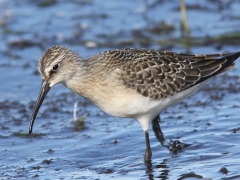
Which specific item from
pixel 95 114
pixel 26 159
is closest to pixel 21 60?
pixel 95 114

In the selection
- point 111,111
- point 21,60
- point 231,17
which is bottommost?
point 111,111

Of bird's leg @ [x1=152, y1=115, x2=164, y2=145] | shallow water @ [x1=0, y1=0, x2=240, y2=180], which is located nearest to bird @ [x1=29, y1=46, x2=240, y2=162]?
bird's leg @ [x1=152, y1=115, x2=164, y2=145]

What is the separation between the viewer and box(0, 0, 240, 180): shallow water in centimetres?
970

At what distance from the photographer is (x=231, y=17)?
1666 centimetres

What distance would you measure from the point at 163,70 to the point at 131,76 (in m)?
0.63

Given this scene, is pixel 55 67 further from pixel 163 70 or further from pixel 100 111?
pixel 100 111

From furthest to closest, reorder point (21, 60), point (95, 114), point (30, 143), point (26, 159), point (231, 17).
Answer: point (231, 17) → point (21, 60) → point (95, 114) → point (30, 143) → point (26, 159)

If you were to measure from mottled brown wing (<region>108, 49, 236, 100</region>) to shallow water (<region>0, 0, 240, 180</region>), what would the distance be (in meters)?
1.09

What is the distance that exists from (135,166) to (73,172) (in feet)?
3.27

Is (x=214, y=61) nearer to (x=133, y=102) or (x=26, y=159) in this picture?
(x=133, y=102)

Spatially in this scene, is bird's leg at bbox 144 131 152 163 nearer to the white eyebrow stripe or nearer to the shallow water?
the shallow water

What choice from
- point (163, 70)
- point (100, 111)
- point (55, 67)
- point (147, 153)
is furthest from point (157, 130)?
point (55, 67)

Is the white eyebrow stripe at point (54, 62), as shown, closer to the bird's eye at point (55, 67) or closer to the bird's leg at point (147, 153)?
the bird's eye at point (55, 67)

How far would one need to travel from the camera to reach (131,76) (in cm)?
973
